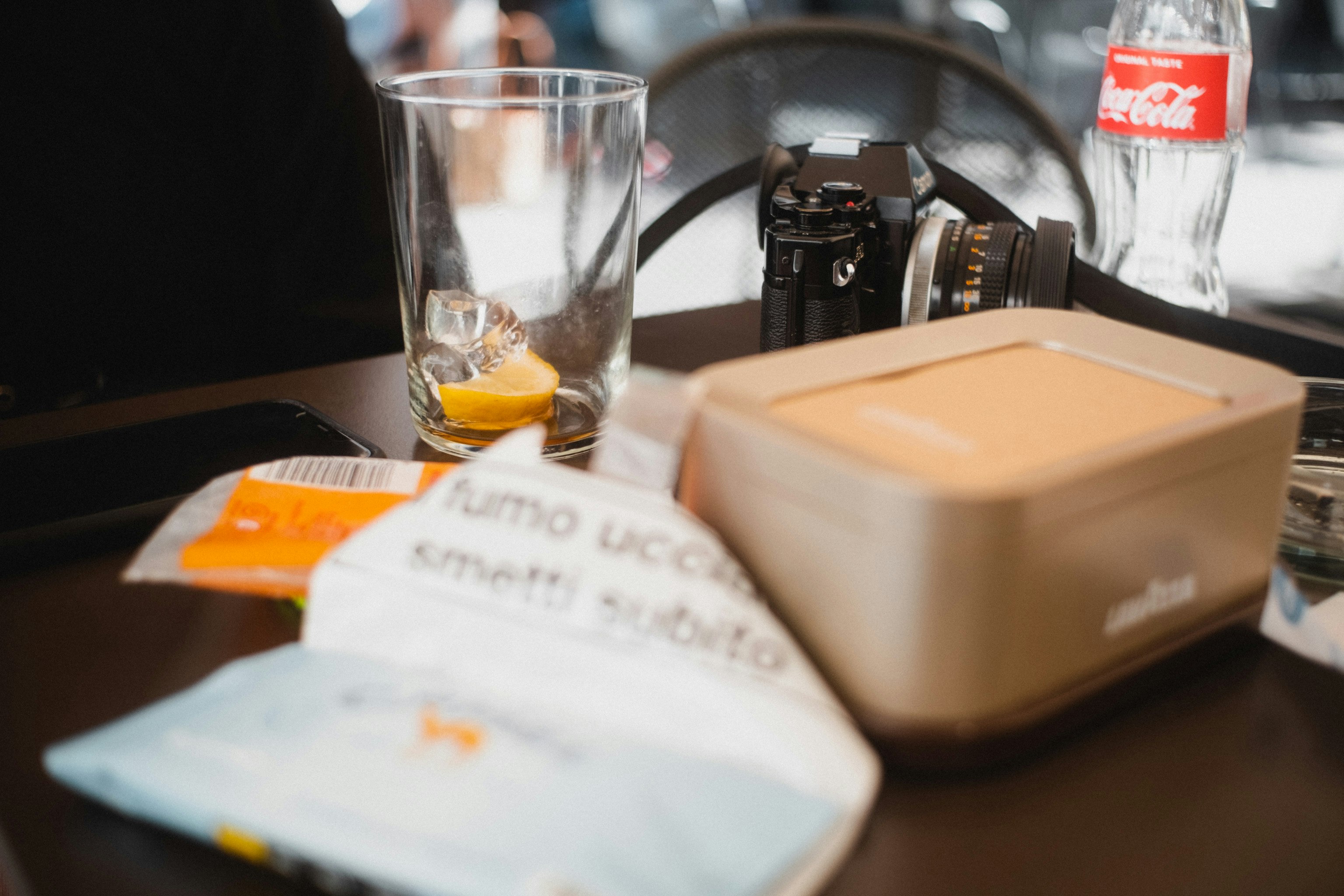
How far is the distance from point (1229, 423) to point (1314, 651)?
3.7 inches

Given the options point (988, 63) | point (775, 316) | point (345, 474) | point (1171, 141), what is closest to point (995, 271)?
point (775, 316)

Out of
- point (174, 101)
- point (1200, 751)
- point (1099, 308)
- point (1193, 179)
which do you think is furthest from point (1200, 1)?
point (174, 101)

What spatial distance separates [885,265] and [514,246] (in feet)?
0.62

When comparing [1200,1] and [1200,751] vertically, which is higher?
[1200,1]

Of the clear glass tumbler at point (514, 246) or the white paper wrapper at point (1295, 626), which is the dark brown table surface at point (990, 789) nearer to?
the white paper wrapper at point (1295, 626)

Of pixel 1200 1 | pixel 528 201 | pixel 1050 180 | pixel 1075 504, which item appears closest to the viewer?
pixel 1075 504

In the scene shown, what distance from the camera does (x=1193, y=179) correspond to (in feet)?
2.84

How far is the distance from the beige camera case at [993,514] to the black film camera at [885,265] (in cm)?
18

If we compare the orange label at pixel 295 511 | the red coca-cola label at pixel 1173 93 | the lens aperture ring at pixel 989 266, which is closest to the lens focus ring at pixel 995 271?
the lens aperture ring at pixel 989 266

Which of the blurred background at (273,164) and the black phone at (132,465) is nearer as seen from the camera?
the black phone at (132,465)

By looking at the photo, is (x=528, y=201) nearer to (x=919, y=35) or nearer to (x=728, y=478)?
(x=728, y=478)

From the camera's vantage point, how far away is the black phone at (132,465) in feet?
1.31

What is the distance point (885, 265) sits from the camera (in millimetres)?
550

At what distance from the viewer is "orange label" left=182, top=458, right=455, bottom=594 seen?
34 cm
